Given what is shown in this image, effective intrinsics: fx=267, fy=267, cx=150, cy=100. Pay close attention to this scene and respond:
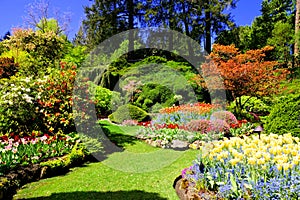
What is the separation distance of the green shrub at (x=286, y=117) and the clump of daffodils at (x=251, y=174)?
196 cm

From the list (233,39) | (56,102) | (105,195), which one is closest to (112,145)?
(56,102)

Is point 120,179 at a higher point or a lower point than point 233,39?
lower

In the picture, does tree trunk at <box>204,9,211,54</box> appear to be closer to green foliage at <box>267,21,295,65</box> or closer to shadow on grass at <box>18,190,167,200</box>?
green foliage at <box>267,21,295,65</box>

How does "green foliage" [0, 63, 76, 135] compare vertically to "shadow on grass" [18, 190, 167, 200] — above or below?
above

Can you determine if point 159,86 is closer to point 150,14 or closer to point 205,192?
point 150,14

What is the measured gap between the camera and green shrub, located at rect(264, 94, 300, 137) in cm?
525

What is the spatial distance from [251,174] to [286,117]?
3016 millimetres

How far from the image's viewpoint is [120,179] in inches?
191

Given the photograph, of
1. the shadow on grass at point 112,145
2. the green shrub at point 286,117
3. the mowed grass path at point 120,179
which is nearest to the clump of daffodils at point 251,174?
the mowed grass path at point 120,179

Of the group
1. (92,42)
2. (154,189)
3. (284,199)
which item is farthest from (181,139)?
(92,42)

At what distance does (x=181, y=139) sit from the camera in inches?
286

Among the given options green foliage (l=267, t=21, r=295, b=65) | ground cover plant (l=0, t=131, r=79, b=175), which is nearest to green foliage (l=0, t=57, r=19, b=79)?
ground cover plant (l=0, t=131, r=79, b=175)

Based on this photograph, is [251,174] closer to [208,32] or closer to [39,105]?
[39,105]

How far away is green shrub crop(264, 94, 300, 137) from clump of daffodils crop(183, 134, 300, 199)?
1.96 meters
